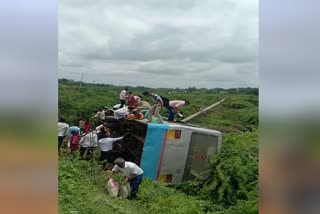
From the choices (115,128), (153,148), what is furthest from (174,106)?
(115,128)

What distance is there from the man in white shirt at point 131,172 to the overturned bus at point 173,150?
3.1 inches

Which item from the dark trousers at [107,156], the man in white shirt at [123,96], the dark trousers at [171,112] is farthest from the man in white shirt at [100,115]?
the dark trousers at [171,112]

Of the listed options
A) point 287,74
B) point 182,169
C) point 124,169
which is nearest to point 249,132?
point 182,169

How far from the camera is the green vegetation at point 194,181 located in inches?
98.5

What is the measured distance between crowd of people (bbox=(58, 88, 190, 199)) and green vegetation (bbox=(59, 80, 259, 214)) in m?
0.06

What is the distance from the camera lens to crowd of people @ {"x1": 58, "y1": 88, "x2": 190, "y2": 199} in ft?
9.11

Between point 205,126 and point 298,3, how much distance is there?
179 centimetres

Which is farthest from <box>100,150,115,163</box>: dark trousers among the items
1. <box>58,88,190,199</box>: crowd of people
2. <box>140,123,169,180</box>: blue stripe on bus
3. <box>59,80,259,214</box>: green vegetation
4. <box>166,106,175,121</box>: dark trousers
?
<box>166,106,175,121</box>: dark trousers

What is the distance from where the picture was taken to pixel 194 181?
296 centimetres

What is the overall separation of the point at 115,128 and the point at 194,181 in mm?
688

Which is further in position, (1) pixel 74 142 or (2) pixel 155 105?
(1) pixel 74 142

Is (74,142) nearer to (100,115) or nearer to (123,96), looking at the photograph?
(100,115)

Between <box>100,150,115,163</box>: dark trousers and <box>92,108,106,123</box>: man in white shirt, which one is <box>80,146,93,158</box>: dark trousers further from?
<box>92,108,106,123</box>: man in white shirt

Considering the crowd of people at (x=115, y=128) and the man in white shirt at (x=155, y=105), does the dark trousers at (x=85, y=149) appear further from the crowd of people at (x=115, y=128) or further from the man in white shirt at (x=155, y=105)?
the man in white shirt at (x=155, y=105)
